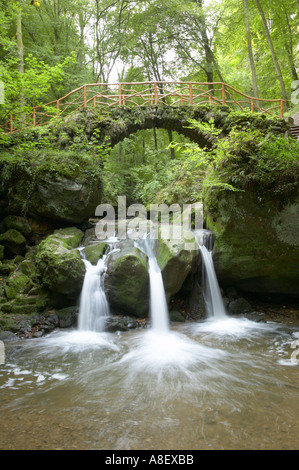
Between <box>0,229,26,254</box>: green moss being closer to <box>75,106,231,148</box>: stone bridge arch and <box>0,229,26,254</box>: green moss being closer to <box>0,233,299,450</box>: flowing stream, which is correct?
<box>0,233,299,450</box>: flowing stream

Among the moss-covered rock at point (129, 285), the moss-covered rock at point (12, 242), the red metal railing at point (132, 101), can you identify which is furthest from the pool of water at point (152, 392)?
the red metal railing at point (132, 101)

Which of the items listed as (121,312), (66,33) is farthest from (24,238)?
(66,33)

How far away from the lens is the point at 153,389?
3.49 m

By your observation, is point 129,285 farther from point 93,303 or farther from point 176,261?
point 176,261

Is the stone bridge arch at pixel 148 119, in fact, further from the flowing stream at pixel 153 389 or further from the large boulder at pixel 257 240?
the flowing stream at pixel 153 389

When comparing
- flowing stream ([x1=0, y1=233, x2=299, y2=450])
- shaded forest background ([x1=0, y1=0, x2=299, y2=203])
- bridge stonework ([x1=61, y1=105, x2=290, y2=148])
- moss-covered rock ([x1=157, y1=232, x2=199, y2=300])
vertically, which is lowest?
flowing stream ([x1=0, y1=233, x2=299, y2=450])

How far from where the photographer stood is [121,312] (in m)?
6.79

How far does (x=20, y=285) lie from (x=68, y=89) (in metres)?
12.7

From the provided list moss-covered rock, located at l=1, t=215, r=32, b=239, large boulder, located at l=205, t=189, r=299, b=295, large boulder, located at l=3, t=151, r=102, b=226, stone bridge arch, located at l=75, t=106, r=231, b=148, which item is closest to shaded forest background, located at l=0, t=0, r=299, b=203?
stone bridge arch, located at l=75, t=106, r=231, b=148

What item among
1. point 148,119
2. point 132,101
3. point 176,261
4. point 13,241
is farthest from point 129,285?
point 132,101

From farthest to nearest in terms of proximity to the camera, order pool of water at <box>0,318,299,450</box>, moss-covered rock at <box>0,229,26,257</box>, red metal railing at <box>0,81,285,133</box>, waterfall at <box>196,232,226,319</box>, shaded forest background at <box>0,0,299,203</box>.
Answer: shaded forest background at <box>0,0,299,203</box> < red metal railing at <box>0,81,285,133</box> < moss-covered rock at <box>0,229,26,257</box> < waterfall at <box>196,232,226,319</box> < pool of water at <box>0,318,299,450</box>

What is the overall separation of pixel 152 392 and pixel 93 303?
3.51 metres

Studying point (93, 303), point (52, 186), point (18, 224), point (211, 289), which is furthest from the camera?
point (18, 224)

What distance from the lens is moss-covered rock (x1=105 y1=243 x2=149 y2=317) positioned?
651cm
